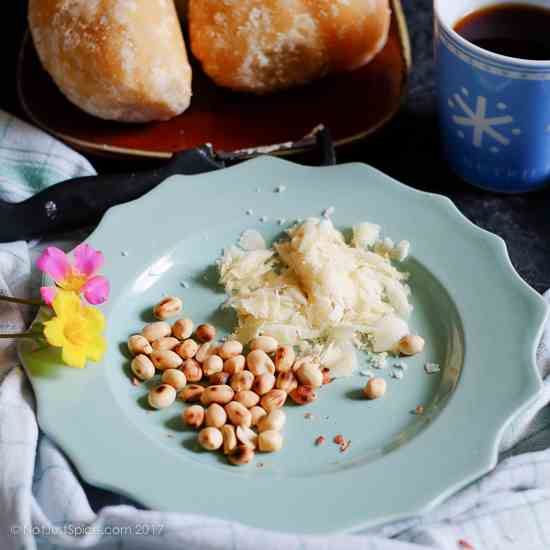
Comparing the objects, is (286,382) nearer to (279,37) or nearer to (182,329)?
(182,329)

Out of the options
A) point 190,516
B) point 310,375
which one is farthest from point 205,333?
point 190,516

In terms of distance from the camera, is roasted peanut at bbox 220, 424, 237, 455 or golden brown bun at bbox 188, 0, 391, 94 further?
golden brown bun at bbox 188, 0, 391, 94

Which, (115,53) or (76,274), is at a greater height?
(115,53)

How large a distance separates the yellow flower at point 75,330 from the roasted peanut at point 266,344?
16 centimetres

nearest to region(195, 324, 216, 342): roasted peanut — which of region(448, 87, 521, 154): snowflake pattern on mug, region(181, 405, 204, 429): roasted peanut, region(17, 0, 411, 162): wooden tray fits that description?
region(181, 405, 204, 429): roasted peanut

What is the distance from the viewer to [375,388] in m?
0.99

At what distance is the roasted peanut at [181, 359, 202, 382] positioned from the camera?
3.30ft

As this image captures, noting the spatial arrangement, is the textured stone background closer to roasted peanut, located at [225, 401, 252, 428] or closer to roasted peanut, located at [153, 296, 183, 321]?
roasted peanut, located at [153, 296, 183, 321]

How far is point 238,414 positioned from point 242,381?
4 cm

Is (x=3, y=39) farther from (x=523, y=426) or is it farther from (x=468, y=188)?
(x=523, y=426)

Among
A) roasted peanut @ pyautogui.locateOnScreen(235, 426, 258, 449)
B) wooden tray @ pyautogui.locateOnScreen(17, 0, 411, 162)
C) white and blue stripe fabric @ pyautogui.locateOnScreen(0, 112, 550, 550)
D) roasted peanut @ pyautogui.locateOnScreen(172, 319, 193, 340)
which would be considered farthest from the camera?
wooden tray @ pyautogui.locateOnScreen(17, 0, 411, 162)

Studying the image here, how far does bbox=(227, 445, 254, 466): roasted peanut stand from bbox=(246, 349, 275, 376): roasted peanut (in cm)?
10

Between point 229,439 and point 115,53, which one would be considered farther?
point 115,53

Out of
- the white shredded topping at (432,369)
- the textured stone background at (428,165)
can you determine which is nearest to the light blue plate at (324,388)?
the white shredded topping at (432,369)
